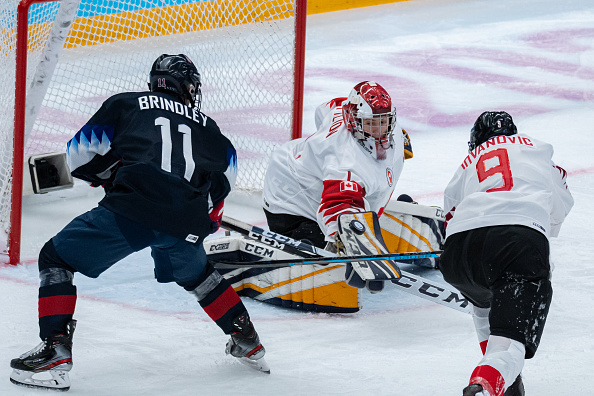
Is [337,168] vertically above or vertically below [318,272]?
above

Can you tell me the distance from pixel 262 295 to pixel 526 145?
1.29 m

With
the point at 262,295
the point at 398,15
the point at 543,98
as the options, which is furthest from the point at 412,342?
the point at 398,15

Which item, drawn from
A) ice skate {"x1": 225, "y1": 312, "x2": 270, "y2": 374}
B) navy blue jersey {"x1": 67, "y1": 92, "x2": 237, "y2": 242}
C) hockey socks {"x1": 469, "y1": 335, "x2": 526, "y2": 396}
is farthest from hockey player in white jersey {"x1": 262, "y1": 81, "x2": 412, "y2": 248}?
hockey socks {"x1": 469, "y1": 335, "x2": 526, "y2": 396}

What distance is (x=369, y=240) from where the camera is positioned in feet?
11.3

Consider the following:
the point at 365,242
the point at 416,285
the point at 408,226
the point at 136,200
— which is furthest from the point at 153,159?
the point at 408,226

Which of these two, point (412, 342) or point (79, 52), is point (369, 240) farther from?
point (79, 52)

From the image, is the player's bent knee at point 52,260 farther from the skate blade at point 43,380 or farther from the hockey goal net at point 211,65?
the hockey goal net at point 211,65

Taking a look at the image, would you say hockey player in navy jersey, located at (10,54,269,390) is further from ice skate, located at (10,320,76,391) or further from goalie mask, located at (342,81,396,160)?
goalie mask, located at (342,81,396,160)

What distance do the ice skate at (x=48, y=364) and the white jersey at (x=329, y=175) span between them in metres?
1.12

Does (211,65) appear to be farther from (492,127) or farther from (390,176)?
(492,127)

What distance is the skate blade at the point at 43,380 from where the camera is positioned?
2855 millimetres

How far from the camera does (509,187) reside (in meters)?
2.76

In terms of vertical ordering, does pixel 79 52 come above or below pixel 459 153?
above

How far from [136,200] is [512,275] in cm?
103
